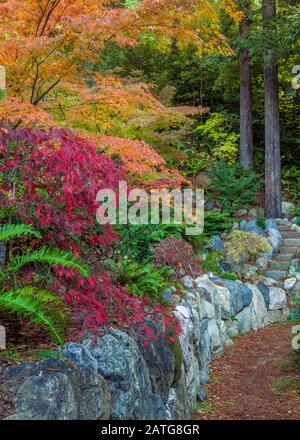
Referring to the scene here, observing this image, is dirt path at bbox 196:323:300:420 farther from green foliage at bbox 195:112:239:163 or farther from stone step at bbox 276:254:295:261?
green foliage at bbox 195:112:239:163

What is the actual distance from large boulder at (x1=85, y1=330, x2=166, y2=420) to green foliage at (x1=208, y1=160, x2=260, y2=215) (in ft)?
28.3

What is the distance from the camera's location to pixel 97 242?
485 centimetres

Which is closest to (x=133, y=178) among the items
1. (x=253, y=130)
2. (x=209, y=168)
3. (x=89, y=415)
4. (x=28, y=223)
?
(x=28, y=223)

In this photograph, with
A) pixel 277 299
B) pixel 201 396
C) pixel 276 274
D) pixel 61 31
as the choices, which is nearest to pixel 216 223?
pixel 276 274

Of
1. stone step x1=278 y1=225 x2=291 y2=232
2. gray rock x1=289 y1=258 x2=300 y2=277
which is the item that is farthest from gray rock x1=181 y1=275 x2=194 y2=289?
stone step x1=278 y1=225 x2=291 y2=232

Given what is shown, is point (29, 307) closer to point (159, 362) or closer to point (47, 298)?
point (47, 298)

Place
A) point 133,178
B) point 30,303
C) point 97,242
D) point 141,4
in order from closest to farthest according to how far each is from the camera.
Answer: point 30,303 < point 97,242 < point 141,4 < point 133,178

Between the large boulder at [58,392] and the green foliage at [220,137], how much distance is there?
11.7 metres

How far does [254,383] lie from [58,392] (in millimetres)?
4415

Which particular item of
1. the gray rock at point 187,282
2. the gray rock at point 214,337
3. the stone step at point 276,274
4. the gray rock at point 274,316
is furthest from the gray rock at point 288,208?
the gray rock at point 187,282

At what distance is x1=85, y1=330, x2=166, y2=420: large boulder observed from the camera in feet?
12.9

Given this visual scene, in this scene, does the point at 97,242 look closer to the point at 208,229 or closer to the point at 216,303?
the point at 216,303

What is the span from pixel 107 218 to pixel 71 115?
1.99 metres

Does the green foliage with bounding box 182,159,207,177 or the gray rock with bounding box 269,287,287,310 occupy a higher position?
the green foliage with bounding box 182,159,207,177
